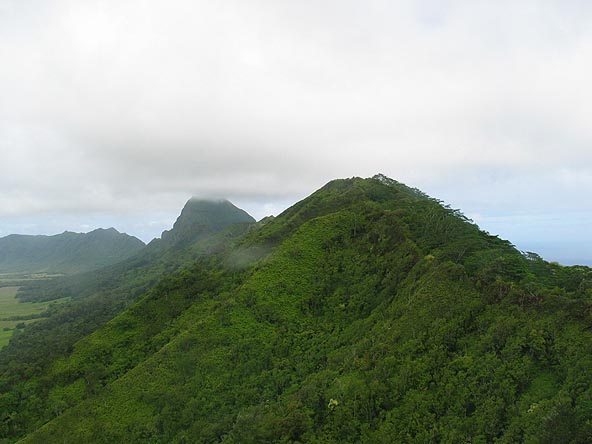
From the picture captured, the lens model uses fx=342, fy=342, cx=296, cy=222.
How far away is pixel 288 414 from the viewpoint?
34219 millimetres

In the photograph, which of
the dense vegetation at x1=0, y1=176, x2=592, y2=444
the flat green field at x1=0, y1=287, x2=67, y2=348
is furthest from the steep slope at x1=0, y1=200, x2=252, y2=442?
the flat green field at x1=0, y1=287, x2=67, y2=348

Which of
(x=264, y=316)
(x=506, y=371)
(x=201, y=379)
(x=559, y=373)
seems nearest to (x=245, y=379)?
(x=201, y=379)

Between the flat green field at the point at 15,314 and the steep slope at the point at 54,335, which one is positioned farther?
the flat green field at the point at 15,314

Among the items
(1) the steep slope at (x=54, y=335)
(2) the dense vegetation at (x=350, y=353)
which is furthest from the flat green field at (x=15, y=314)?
(2) the dense vegetation at (x=350, y=353)

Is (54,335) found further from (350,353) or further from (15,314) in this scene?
(350,353)

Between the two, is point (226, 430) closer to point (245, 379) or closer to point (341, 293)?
point (245, 379)

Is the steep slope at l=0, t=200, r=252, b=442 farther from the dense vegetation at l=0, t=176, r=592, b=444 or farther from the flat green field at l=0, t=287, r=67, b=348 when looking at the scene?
the flat green field at l=0, t=287, r=67, b=348

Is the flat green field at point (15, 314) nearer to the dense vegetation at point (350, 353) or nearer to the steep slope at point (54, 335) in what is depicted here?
the steep slope at point (54, 335)

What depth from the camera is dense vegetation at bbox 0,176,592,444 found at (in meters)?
28.2

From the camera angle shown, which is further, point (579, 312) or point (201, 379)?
point (201, 379)

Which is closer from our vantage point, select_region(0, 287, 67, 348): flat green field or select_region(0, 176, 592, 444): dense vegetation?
select_region(0, 176, 592, 444): dense vegetation

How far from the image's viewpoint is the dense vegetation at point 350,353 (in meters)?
28.2

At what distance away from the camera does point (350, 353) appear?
39719 millimetres

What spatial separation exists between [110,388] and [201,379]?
492 inches
